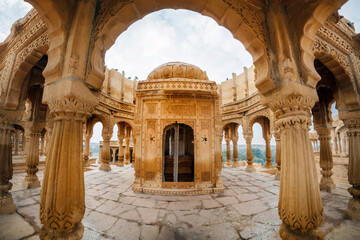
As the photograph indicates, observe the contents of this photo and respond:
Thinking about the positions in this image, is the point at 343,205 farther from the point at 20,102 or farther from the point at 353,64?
the point at 20,102

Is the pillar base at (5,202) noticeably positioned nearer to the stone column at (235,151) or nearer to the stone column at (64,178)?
the stone column at (64,178)

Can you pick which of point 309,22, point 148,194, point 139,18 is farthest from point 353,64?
point 148,194

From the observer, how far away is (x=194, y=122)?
554 cm

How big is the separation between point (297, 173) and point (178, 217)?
8.30 feet

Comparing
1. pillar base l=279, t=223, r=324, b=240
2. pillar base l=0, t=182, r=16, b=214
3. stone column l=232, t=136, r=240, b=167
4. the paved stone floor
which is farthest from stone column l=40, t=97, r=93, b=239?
stone column l=232, t=136, r=240, b=167

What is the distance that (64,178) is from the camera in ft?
5.81

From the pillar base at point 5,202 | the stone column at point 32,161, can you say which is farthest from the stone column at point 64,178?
the stone column at point 32,161

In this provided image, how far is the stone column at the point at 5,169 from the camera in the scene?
3.34 m

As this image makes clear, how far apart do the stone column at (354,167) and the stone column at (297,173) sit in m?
2.45

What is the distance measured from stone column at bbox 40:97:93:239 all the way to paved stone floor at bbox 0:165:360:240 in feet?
3.56

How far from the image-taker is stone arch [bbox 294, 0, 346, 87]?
198 centimetres

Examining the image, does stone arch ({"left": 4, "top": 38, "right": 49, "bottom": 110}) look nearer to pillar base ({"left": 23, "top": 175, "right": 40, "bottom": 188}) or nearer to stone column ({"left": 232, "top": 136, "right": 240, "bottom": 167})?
pillar base ({"left": 23, "top": 175, "right": 40, "bottom": 188})

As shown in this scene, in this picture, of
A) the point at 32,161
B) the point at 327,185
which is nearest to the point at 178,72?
the point at 32,161

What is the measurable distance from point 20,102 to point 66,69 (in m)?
3.33
